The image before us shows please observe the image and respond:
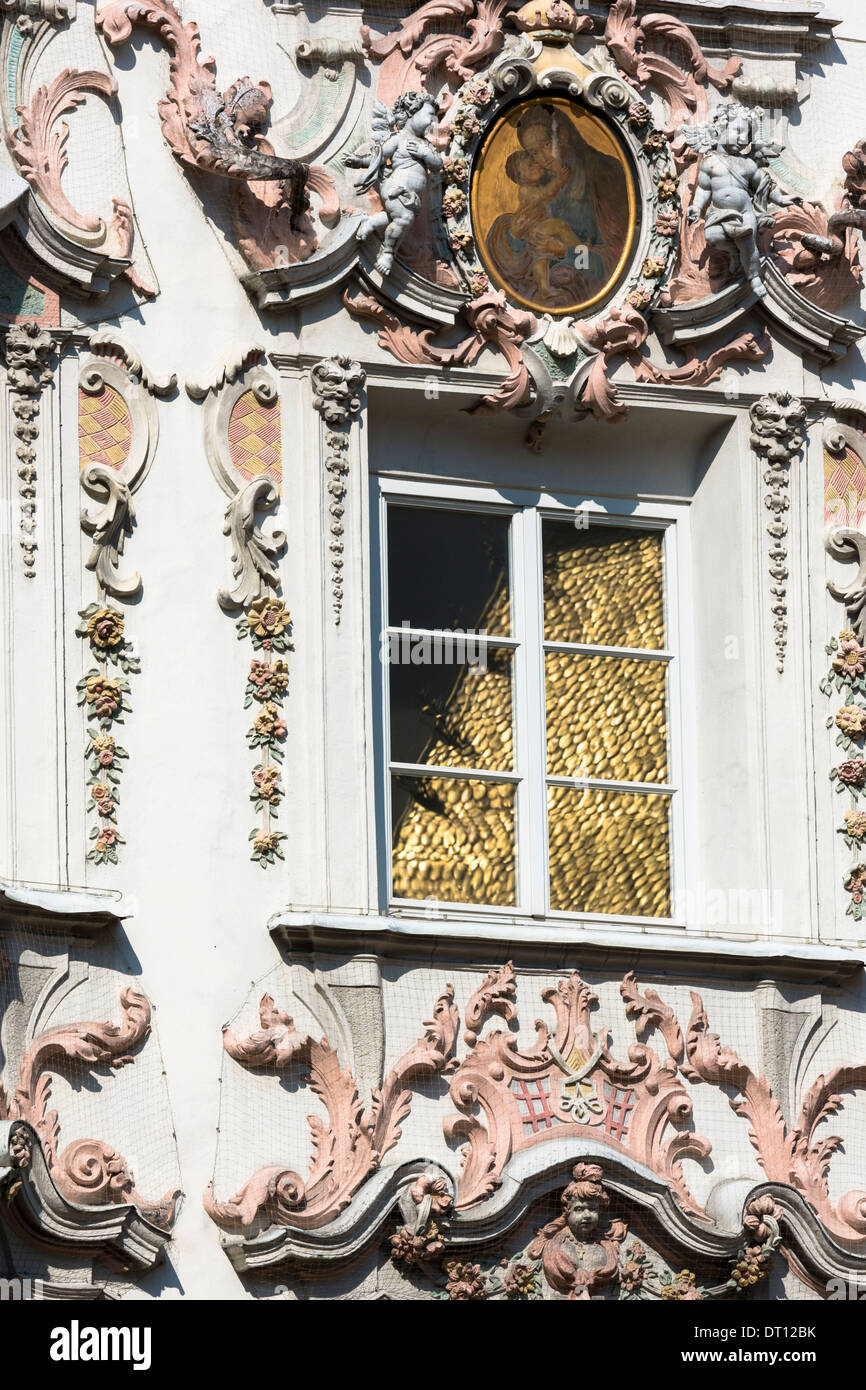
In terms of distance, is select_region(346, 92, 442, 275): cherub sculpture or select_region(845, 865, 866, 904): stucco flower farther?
select_region(845, 865, 866, 904): stucco flower

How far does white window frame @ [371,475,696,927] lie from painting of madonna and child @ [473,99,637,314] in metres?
0.78

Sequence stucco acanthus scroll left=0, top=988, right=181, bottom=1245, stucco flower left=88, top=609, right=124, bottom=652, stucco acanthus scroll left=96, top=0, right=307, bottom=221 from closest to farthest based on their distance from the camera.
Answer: stucco acanthus scroll left=0, top=988, right=181, bottom=1245 → stucco flower left=88, top=609, right=124, bottom=652 → stucco acanthus scroll left=96, top=0, right=307, bottom=221

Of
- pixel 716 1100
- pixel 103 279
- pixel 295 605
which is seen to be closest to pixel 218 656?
pixel 295 605

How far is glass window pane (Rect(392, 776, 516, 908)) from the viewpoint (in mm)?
14562

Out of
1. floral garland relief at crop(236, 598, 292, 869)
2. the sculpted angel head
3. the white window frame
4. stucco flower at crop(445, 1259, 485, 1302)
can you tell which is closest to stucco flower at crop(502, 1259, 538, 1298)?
stucco flower at crop(445, 1259, 485, 1302)

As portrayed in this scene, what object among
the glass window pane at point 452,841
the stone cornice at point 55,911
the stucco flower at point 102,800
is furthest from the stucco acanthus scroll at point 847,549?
the stone cornice at point 55,911

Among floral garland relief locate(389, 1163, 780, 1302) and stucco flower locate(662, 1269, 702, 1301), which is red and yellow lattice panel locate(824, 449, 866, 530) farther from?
stucco flower locate(662, 1269, 702, 1301)

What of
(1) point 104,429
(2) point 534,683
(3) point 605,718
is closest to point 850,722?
(3) point 605,718

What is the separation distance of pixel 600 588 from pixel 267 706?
1567 millimetres

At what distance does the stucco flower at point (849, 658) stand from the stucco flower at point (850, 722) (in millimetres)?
144

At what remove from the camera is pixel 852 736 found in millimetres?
14992

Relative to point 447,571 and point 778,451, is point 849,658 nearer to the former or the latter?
point 778,451

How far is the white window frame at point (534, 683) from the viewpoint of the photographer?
14.6m

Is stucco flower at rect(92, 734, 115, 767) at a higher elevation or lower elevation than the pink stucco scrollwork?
higher
